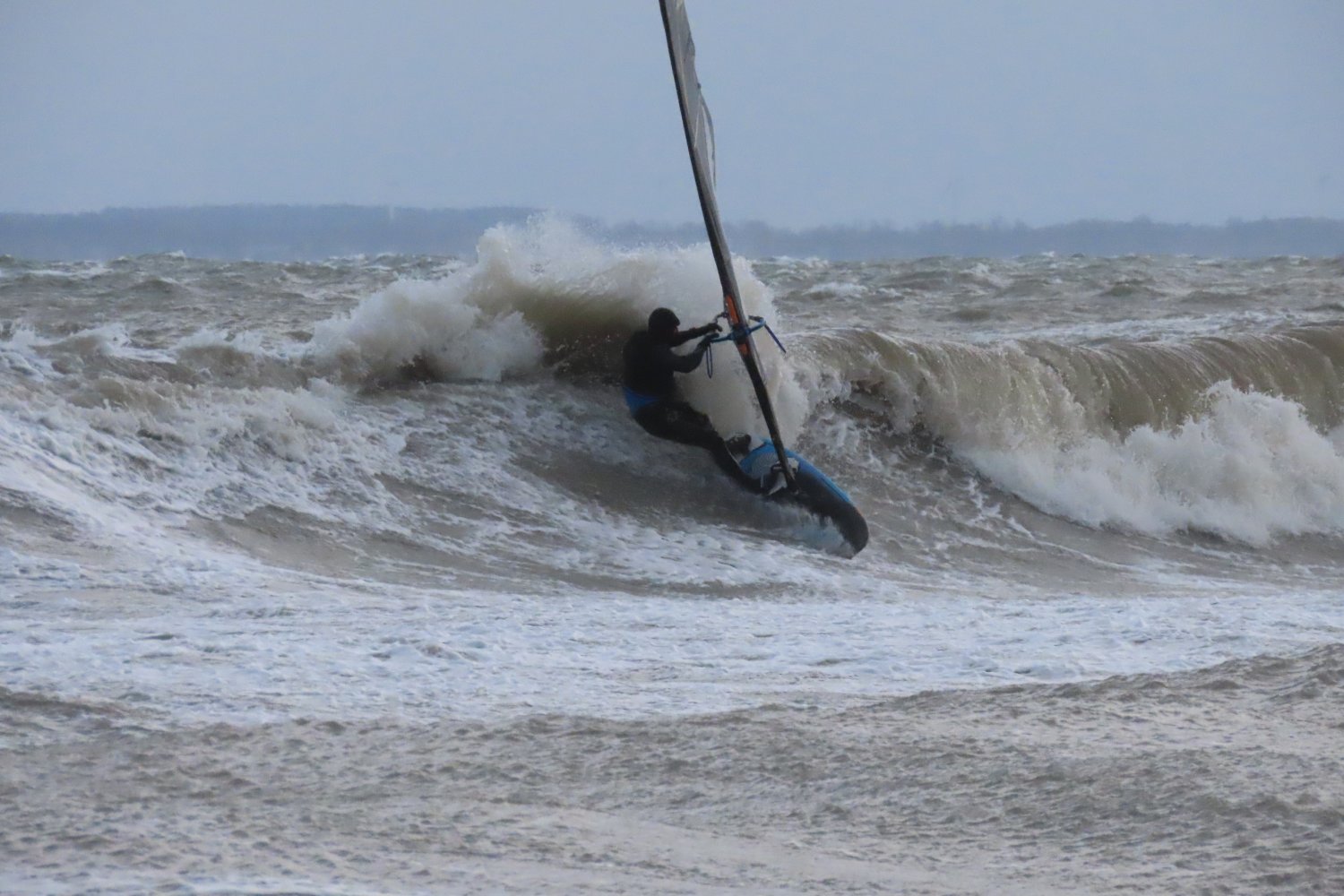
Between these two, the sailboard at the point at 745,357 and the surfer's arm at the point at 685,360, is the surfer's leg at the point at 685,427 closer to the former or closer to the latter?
the sailboard at the point at 745,357

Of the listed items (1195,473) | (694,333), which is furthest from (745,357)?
(1195,473)

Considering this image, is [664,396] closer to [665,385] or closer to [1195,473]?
[665,385]

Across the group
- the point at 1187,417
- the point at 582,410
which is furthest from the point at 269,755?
the point at 1187,417

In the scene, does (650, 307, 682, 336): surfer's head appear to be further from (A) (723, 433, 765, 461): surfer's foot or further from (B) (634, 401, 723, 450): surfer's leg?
(A) (723, 433, 765, 461): surfer's foot

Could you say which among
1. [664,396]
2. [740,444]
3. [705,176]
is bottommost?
[740,444]

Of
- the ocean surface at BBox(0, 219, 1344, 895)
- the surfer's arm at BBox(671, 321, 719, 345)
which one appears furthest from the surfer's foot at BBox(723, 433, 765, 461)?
the surfer's arm at BBox(671, 321, 719, 345)

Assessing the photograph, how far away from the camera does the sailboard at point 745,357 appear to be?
27.5ft

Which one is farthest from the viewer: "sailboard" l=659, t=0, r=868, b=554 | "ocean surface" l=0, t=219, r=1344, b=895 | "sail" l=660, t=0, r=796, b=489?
"sail" l=660, t=0, r=796, b=489

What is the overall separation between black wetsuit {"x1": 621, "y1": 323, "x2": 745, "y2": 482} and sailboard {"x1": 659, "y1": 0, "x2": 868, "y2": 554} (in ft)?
0.47

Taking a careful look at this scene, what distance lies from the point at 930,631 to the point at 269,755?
2.58m

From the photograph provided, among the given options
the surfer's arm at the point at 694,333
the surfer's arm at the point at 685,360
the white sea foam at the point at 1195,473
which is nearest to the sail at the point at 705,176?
the surfer's arm at the point at 694,333

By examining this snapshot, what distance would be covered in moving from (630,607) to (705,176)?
165 inches

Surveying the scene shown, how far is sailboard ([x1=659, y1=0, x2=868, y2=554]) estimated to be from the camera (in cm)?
838

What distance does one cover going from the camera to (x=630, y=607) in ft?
17.9
